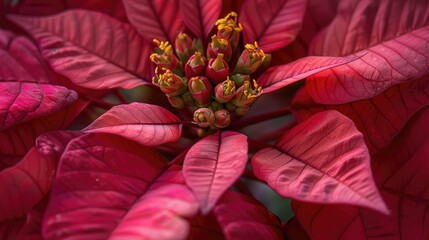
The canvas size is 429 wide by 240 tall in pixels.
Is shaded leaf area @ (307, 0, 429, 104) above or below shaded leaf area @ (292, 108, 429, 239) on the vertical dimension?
above

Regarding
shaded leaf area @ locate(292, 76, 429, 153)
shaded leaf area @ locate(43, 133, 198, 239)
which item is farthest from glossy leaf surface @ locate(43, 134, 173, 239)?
shaded leaf area @ locate(292, 76, 429, 153)

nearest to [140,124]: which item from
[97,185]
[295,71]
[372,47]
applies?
[97,185]

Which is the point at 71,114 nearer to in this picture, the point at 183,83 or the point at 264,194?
the point at 183,83

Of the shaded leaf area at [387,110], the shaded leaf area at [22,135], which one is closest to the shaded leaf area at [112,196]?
the shaded leaf area at [22,135]

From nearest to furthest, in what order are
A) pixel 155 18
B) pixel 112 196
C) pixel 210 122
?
pixel 112 196 → pixel 210 122 → pixel 155 18

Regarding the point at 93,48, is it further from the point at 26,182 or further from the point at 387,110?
the point at 387,110

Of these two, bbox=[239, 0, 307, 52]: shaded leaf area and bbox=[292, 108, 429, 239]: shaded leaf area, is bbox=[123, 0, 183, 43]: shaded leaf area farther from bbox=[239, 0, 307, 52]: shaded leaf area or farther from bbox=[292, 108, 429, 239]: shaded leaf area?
bbox=[292, 108, 429, 239]: shaded leaf area

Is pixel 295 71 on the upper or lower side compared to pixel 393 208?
upper

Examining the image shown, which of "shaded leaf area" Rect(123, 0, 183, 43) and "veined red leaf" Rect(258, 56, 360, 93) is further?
"shaded leaf area" Rect(123, 0, 183, 43)
